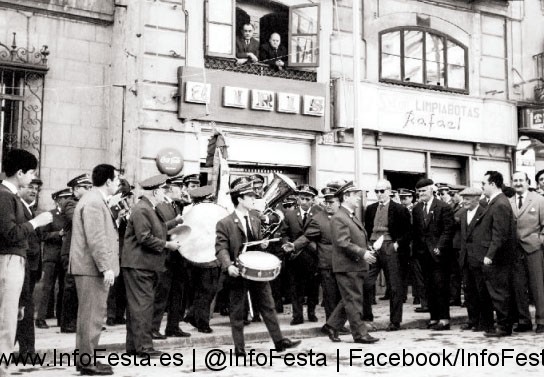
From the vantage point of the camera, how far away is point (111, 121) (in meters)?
14.9

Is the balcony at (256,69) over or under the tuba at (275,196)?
over

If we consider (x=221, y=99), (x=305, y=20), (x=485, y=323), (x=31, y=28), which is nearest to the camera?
(x=485, y=323)

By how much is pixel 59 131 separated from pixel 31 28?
7.11 ft

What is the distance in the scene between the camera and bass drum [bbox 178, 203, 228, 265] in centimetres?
1015

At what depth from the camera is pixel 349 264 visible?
31.3ft

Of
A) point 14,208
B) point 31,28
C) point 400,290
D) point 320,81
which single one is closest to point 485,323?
point 400,290

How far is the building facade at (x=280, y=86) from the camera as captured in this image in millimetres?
14328

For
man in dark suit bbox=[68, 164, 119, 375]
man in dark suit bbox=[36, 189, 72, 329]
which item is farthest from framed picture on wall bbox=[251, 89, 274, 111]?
man in dark suit bbox=[68, 164, 119, 375]

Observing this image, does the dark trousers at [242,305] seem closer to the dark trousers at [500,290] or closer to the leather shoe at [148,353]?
the leather shoe at [148,353]

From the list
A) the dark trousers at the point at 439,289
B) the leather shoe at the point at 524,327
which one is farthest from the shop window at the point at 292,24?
the leather shoe at the point at 524,327

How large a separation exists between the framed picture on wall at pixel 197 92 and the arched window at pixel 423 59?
500 centimetres

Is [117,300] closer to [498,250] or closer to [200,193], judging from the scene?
[200,193]

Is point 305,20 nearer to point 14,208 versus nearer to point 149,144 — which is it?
point 149,144

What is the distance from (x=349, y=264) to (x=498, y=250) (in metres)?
2.26
